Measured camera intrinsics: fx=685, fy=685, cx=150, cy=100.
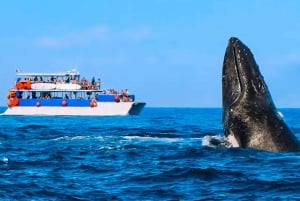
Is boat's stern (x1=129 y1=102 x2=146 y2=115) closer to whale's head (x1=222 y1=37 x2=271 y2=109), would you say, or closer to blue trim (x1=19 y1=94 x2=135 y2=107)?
blue trim (x1=19 y1=94 x2=135 y2=107)

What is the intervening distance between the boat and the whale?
211ft

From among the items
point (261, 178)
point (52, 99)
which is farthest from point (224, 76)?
point (52, 99)

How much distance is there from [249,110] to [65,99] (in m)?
66.7

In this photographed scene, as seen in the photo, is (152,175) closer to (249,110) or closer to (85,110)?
(249,110)

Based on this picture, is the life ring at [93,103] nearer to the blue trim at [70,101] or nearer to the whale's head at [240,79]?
the blue trim at [70,101]

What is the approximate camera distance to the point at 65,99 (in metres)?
80.1

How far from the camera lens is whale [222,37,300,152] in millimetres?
14297

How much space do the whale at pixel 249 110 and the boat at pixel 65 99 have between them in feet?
211

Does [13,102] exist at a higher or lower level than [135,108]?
higher

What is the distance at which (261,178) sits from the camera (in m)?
12.1

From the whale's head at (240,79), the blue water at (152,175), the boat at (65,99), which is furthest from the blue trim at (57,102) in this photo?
the whale's head at (240,79)

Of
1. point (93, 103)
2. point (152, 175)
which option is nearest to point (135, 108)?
point (93, 103)

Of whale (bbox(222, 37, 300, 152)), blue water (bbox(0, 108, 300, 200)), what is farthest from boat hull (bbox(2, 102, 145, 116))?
whale (bbox(222, 37, 300, 152))

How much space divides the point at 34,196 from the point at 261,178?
3.99 meters
